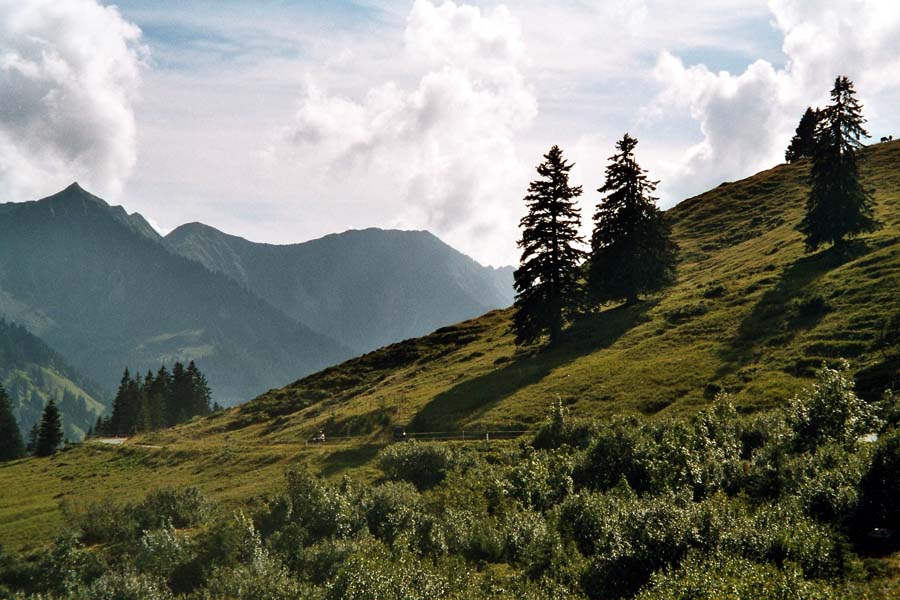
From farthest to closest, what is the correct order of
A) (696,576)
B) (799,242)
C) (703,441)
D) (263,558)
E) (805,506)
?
(799,242)
(703,441)
(263,558)
(805,506)
(696,576)

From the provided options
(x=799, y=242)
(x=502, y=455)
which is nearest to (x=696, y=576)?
(x=502, y=455)

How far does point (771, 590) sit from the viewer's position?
15086mm

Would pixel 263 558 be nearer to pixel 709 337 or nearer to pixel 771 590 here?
pixel 771 590

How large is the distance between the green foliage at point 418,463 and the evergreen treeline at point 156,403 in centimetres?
10115

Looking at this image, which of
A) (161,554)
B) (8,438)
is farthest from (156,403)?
(161,554)

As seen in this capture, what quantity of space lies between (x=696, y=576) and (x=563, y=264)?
50.2 metres

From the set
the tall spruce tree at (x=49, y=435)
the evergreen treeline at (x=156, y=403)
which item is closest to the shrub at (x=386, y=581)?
the tall spruce tree at (x=49, y=435)

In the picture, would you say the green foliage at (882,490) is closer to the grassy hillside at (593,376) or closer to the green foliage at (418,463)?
the grassy hillside at (593,376)

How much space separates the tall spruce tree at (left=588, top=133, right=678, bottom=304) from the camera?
2702 inches

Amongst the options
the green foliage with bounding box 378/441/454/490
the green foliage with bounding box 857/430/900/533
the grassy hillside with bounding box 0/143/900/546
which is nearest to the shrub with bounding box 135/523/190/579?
the grassy hillside with bounding box 0/143/900/546

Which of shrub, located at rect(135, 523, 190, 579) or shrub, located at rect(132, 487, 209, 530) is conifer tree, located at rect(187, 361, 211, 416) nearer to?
shrub, located at rect(132, 487, 209, 530)

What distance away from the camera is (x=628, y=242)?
68812 millimetres

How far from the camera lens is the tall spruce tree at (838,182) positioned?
Answer: 59188 millimetres

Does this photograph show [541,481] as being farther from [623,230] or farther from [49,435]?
[49,435]
